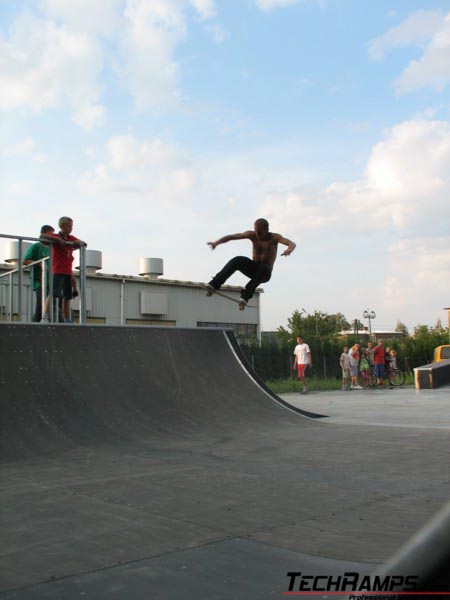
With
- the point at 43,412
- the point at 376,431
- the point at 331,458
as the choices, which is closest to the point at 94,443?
the point at 43,412

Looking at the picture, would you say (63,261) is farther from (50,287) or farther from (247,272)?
(247,272)

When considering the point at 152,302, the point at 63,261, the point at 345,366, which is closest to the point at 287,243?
the point at 63,261

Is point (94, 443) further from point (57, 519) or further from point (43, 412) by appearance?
point (57, 519)

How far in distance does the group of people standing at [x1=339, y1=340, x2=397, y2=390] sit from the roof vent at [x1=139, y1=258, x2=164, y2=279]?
1270cm

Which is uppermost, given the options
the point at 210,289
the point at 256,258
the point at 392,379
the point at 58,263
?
the point at 58,263

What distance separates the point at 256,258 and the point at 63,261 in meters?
2.70

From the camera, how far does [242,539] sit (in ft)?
9.49

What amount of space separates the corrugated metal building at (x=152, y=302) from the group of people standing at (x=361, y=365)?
Result: 8.81 m

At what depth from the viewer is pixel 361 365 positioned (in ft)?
66.1

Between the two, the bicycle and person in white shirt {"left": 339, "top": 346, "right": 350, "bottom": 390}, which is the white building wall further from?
person in white shirt {"left": 339, "top": 346, "right": 350, "bottom": 390}

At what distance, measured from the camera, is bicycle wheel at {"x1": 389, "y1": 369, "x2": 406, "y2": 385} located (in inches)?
818

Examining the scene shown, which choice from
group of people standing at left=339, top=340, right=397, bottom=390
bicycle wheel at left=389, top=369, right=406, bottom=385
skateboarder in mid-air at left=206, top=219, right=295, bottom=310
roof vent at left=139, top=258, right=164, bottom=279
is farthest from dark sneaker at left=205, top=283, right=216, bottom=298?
roof vent at left=139, top=258, right=164, bottom=279

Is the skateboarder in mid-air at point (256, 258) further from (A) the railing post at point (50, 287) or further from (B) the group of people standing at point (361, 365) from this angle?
(B) the group of people standing at point (361, 365)

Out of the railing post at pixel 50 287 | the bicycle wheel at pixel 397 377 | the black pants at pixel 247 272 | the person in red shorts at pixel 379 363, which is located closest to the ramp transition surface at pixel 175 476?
the railing post at pixel 50 287
